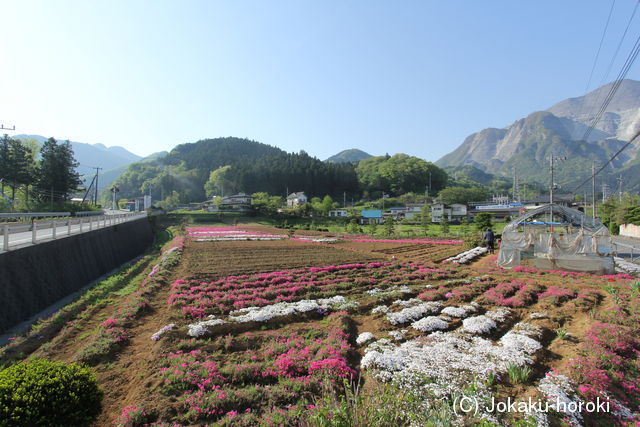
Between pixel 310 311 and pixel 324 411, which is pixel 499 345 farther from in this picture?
pixel 324 411

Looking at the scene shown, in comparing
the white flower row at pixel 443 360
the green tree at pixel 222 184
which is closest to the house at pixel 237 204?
the green tree at pixel 222 184

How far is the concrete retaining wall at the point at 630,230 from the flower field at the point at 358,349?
1564 inches

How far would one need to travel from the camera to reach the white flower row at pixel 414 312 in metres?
9.21

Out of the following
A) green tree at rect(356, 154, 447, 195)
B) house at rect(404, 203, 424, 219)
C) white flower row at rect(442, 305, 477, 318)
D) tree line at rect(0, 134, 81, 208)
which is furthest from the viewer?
green tree at rect(356, 154, 447, 195)

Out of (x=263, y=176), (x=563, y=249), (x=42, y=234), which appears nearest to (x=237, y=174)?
(x=263, y=176)

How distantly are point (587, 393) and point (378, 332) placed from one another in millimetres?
4470

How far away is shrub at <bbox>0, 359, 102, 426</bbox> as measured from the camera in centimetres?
374

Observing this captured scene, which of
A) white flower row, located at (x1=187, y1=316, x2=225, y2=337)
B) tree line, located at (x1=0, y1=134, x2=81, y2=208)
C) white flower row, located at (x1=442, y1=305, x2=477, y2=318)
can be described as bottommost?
white flower row, located at (x1=442, y1=305, x2=477, y2=318)

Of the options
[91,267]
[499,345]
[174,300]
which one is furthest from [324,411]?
[91,267]

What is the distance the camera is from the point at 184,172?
492 feet

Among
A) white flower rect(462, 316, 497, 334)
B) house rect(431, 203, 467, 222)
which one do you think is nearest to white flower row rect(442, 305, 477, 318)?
white flower rect(462, 316, 497, 334)

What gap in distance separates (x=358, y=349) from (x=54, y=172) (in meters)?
62.0

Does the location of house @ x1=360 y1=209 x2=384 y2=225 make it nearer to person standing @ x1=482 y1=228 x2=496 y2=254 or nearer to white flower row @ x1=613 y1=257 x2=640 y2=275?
person standing @ x1=482 y1=228 x2=496 y2=254

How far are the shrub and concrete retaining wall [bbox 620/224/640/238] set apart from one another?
191 ft
